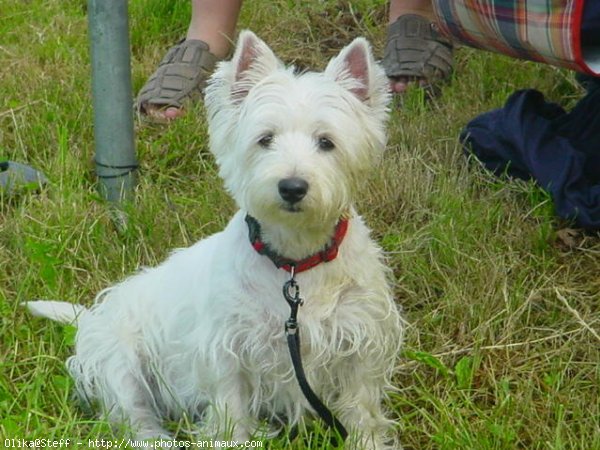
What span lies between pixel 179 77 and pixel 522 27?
1884mm

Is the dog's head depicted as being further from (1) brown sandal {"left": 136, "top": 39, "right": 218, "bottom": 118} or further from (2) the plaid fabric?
(1) brown sandal {"left": 136, "top": 39, "right": 218, "bottom": 118}

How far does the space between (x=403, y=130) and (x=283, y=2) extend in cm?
169

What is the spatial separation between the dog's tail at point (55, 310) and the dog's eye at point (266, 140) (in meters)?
0.88

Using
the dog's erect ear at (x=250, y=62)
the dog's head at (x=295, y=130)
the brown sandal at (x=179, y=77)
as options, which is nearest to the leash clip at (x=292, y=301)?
the dog's head at (x=295, y=130)

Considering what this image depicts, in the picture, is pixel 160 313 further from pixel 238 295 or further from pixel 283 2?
pixel 283 2

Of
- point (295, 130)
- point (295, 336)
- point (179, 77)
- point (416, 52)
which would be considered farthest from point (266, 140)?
point (416, 52)

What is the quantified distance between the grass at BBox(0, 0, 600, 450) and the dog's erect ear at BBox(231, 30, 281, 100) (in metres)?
0.93

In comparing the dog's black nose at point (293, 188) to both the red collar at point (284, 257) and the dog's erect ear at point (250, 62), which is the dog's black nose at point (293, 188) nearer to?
the red collar at point (284, 257)

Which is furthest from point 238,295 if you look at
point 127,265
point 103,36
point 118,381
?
point 103,36

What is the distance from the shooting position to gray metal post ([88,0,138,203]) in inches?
150

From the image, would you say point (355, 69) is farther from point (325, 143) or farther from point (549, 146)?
point (549, 146)

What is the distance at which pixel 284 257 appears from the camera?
2.67 meters

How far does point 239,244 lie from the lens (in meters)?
2.69

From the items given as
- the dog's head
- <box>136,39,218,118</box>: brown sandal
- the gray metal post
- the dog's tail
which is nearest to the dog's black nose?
the dog's head
